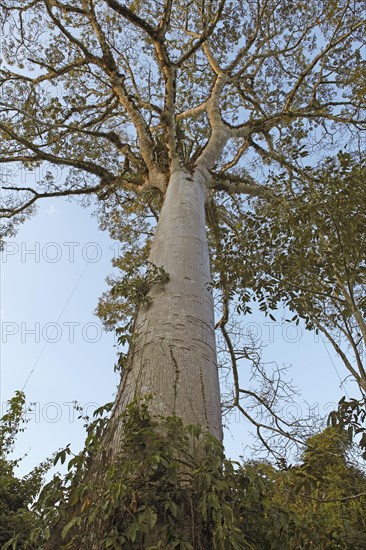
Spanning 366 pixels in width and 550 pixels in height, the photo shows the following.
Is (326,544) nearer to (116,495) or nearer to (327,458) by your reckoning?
(327,458)

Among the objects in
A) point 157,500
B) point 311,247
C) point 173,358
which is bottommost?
point 157,500

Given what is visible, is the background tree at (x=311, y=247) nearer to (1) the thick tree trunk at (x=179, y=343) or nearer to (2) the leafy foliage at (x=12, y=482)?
(1) the thick tree trunk at (x=179, y=343)

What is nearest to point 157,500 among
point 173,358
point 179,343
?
point 173,358

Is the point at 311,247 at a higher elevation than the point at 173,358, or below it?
higher

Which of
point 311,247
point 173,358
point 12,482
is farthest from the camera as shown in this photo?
Answer: point 12,482

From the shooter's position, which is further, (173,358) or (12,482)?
(12,482)

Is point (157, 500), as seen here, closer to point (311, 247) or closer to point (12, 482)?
point (311, 247)

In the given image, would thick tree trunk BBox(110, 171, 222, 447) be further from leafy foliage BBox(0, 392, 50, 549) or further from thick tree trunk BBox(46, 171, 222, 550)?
leafy foliage BBox(0, 392, 50, 549)

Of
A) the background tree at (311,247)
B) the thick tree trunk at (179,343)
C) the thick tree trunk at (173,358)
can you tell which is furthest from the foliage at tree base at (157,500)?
the background tree at (311,247)

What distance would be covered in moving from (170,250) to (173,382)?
1235 millimetres

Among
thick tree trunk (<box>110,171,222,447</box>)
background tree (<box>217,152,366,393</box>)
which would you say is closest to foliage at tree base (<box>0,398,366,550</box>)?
thick tree trunk (<box>110,171,222,447</box>)

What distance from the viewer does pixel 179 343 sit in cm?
207

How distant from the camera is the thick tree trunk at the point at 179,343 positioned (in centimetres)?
179

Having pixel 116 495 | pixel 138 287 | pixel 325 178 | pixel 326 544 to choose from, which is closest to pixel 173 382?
pixel 116 495
